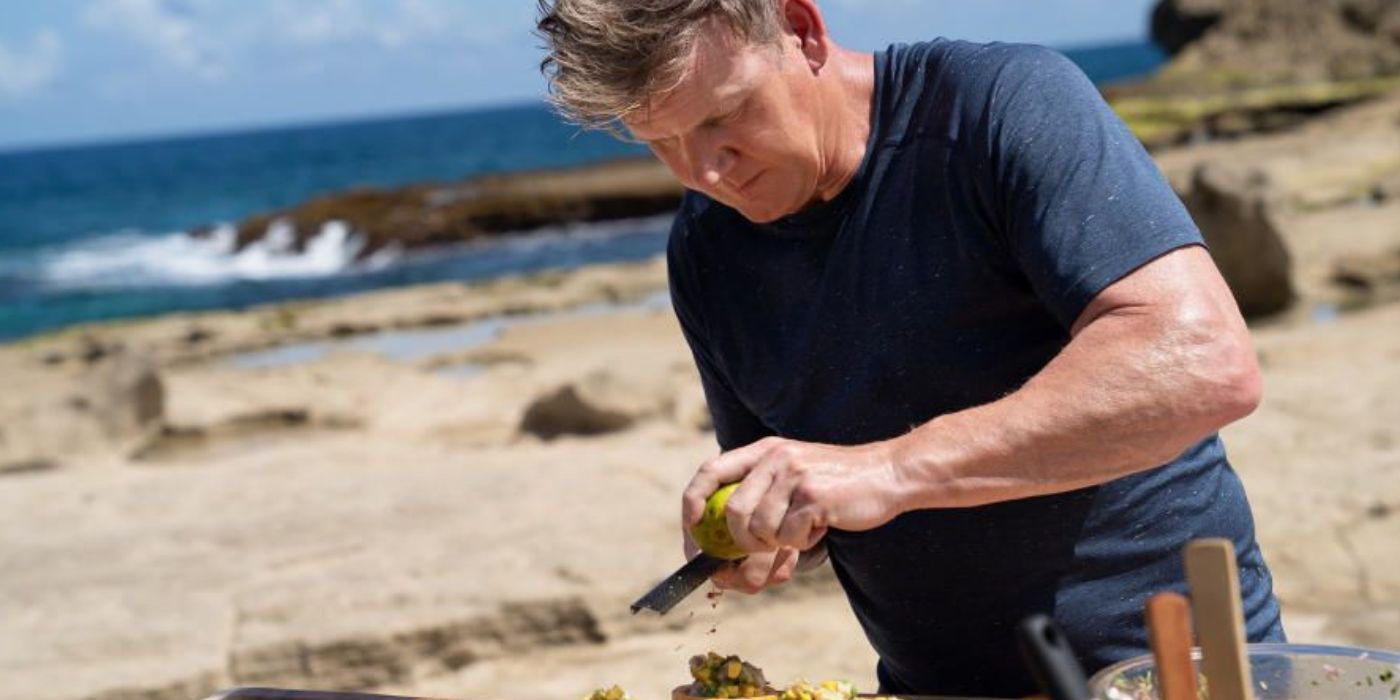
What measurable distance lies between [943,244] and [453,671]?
321cm

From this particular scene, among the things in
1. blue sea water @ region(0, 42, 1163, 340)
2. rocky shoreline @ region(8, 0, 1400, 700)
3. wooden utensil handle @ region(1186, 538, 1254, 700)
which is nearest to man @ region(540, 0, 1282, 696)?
blue sea water @ region(0, 42, 1163, 340)

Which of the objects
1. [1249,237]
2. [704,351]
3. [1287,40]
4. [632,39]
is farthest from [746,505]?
[1287,40]

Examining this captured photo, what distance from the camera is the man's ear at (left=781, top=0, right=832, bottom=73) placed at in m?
1.96

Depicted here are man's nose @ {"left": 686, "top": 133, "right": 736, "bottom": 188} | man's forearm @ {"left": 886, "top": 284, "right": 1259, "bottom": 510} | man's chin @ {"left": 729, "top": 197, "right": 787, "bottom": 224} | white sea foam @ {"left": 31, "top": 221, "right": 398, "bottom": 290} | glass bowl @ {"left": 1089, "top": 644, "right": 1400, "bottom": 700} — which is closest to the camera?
glass bowl @ {"left": 1089, "top": 644, "right": 1400, "bottom": 700}

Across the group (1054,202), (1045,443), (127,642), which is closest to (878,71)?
(1054,202)

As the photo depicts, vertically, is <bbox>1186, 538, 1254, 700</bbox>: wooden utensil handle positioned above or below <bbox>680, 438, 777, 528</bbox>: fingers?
above

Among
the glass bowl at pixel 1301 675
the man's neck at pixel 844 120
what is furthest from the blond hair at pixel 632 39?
the glass bowl at pixel 1301 675

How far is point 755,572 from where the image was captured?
207 cm

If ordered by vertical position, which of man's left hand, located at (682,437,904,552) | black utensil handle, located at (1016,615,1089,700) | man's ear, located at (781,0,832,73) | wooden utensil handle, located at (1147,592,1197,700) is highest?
man's ear, located at (781,0,832,73)

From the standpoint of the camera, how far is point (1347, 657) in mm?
1549

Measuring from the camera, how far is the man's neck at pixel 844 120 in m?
2.03

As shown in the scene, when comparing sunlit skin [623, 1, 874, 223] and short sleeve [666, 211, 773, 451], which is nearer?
sunlit skin [623, 1, 874, 223]

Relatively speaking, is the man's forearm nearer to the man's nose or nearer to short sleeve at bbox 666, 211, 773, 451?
the man's nose

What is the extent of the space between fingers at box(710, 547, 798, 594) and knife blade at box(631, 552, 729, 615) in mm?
152
